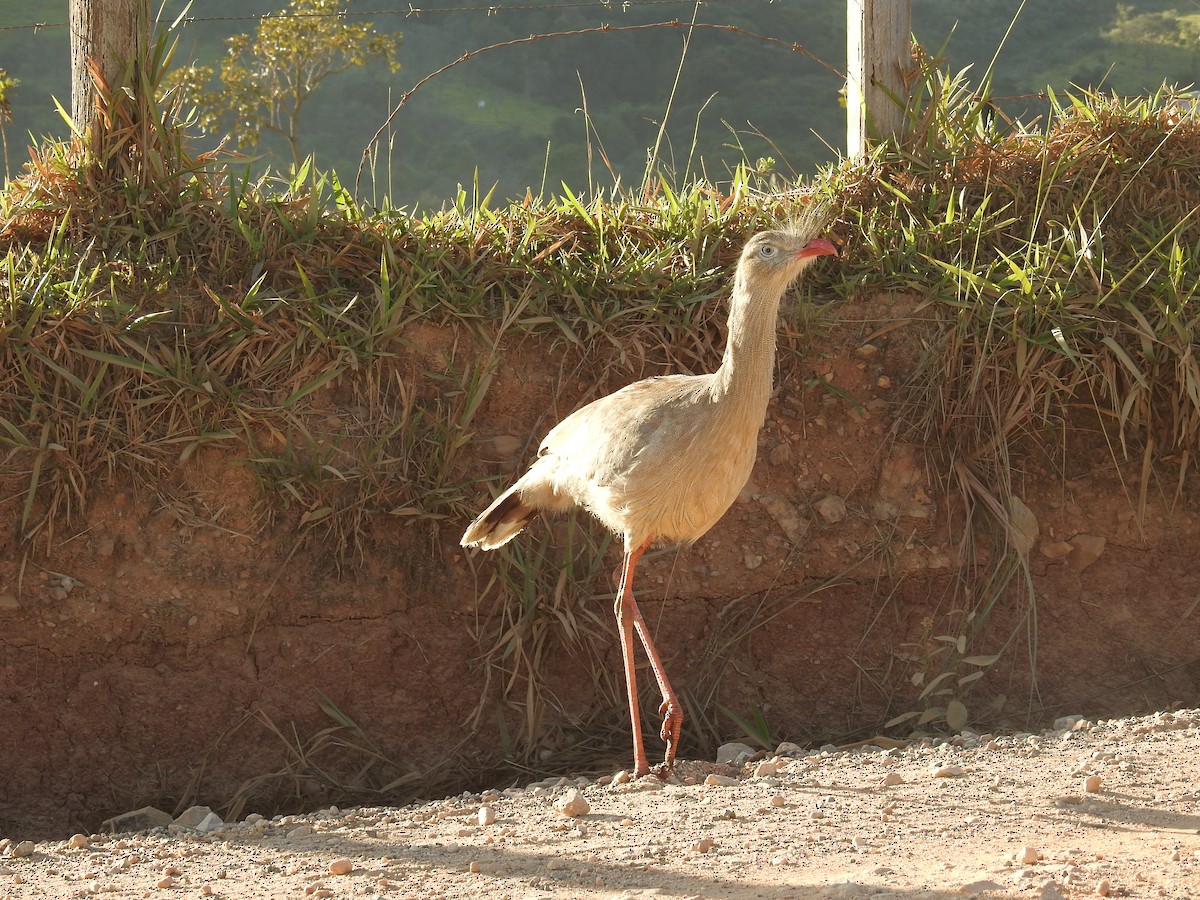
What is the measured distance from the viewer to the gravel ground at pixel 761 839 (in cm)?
240

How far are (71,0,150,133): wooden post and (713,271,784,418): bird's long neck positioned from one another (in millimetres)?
2847

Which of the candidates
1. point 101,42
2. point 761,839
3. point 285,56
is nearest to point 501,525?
point 761,839

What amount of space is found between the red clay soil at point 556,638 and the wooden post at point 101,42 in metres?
1.60

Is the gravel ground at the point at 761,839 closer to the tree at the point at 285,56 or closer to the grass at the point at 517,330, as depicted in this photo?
the grass at the point at 517,330

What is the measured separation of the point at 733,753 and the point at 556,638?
0.82m

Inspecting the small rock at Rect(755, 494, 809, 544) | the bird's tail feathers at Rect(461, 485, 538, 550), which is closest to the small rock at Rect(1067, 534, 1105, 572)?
the small rock at Rect(755, 494, 809, 544)

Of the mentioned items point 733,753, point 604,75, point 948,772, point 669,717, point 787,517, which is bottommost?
point 733,753

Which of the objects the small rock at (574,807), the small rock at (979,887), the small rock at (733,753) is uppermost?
the small rock at (574,807)

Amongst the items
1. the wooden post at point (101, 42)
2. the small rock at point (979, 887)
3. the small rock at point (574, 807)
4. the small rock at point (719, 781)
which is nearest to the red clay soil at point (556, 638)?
the small rock at point (719, 781)

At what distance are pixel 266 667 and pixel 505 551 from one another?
1.00 meters

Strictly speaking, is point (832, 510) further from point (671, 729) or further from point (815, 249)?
point (815, 249)

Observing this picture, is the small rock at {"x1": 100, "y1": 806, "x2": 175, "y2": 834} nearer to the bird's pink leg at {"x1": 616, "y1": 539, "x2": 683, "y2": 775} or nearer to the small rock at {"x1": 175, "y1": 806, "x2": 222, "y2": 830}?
the small rock at {"x1": 175, "y1": 806, "x2": 222, "y2": 830}

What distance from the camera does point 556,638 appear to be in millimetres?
4367

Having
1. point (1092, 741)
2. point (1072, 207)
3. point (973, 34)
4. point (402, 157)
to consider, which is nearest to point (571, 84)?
point (402, 157)
